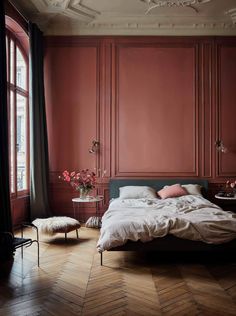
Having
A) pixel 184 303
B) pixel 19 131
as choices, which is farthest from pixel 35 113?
pixel 184 303

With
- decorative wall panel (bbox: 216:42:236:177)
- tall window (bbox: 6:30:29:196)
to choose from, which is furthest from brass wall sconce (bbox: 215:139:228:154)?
tall window (bbox: 6:30:29:196)

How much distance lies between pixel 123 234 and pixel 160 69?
12.3 feet

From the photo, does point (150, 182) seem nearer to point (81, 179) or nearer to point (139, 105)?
point (81, 179)

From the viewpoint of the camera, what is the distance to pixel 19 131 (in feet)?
18.9

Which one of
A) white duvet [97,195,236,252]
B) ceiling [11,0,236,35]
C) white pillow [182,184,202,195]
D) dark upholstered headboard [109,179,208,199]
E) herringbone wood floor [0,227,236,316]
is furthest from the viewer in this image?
dark upholstered headboard [109,179,208,199]

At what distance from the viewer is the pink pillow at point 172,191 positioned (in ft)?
17.9

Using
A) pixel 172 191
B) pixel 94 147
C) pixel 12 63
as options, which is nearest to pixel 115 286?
pixel 172 191

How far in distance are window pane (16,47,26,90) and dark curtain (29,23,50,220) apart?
30 centimetres

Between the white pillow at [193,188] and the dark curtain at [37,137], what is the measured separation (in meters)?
2.55

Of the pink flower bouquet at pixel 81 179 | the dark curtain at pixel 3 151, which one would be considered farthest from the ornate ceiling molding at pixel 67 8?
the pink flower bouquet at pixel 81 179

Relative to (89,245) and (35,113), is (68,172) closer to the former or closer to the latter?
(35,113)

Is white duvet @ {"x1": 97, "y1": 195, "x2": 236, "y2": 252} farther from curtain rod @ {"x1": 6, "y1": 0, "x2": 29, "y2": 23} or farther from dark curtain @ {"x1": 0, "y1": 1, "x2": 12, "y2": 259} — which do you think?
curtain rod @ {"x1": 6, "y1": 0, "x2": 29, "y2": 23}

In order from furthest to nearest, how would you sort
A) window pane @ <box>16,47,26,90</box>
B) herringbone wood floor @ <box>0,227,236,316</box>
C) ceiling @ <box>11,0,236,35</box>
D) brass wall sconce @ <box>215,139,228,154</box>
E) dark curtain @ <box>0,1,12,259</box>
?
brass wall sconce @ <box>215,139,228,154</box>
window pane @ <box>16,47,26,90</box>
ceiling @ <box>11,0,236,35</box>
dark curtain @ <box>0,1,12,259</box>
herringbone wood floor @ <box>0,227,236,316</box>

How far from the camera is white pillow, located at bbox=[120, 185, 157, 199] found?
5480 mm
